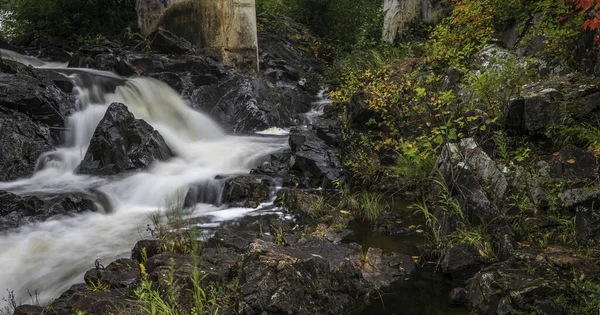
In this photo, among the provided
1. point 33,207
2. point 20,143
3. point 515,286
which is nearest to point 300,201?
point 515,286

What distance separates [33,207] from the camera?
6.06 m

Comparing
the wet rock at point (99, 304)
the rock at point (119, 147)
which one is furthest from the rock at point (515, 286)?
the rock at point (119, 147)

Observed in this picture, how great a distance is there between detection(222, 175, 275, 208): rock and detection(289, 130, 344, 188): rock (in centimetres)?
74

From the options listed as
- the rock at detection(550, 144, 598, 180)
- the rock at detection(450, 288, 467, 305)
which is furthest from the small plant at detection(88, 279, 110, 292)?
the rock at detection(550, 144, 598, 180)

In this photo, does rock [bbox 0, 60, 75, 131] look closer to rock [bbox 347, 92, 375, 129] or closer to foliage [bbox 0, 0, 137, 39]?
foliage [bbox 0, 0, 137, 39]

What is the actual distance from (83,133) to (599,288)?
8.06 metres

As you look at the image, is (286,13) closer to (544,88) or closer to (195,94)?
(195,94)

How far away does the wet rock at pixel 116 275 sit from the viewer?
4.23m

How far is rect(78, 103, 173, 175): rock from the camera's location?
7.64m

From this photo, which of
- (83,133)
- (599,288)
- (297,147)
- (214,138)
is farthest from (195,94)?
(599,288)

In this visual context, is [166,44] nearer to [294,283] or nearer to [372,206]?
[372,206]

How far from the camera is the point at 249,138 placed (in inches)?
398

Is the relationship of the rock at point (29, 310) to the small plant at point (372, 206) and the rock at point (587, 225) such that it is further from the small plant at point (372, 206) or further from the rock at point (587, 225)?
the rock at point (587, 225)

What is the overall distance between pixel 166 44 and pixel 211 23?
4.50 ft
